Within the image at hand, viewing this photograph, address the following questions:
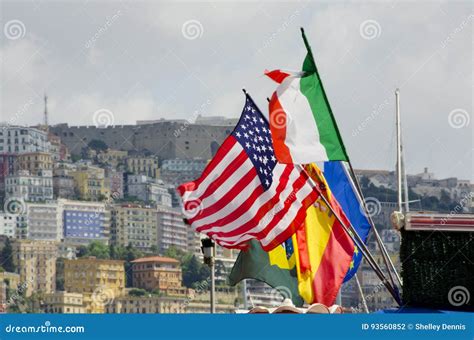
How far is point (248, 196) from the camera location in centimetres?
2181

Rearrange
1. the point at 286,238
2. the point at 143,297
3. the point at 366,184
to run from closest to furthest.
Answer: the point at 286,238 → the point at 366,184 → the point at 143,297

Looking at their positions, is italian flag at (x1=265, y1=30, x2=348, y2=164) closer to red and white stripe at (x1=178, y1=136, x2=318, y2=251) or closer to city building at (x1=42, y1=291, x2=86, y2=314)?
red and white stripe at (x1=178, y1=136, x2=318, y2=251)

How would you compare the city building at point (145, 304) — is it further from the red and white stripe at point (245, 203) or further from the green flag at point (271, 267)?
the red and white stripe at point (245, 203)

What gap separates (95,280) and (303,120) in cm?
17385

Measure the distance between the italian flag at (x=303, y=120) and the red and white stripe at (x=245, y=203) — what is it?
5.35 feet

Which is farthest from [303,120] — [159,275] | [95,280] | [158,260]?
[158,260]

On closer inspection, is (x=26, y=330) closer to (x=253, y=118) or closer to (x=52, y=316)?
(x=52, y=316)

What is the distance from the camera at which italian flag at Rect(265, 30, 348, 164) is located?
773 inches

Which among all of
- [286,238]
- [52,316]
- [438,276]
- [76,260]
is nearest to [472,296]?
[438,276]

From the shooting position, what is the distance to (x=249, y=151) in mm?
22109

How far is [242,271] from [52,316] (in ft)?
36.8

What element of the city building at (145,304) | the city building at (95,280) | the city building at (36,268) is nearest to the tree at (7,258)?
the city building at (36,268)

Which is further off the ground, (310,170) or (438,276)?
(310,170)

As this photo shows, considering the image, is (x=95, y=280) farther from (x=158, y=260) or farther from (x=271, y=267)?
(x=271, y=267)
